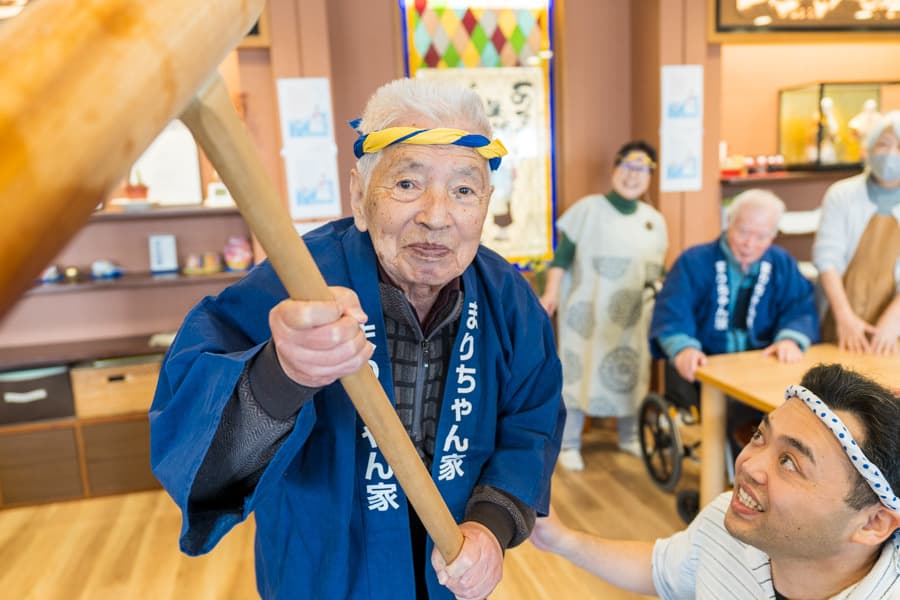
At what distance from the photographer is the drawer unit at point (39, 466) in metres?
3.14

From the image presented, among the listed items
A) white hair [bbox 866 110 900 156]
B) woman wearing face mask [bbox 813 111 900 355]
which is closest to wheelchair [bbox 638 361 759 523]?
woman wearing face mask [bbox 813 111 900 355]

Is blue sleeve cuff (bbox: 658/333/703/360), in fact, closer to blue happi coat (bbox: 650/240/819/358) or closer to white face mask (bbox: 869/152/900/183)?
blue happi coat (bbox: 650/240/819/358)

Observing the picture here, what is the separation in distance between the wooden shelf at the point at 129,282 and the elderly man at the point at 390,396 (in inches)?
99.5

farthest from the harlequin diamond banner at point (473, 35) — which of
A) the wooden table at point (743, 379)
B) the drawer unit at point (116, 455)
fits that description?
the drawer unit at point (116, 455)

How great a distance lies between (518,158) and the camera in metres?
3.79

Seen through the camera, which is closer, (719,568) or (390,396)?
(390,396)

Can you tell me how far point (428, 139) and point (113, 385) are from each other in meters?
2.92

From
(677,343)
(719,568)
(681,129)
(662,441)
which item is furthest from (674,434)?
(719,568)

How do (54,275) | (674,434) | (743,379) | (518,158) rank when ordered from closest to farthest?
(743,379) → (674,434) → (54,275) → (518,158)

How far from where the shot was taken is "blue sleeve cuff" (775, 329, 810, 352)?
2.46m

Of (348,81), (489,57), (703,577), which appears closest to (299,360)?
(703,577)

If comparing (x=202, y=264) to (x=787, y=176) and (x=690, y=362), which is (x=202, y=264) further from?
(x=787, y=176)

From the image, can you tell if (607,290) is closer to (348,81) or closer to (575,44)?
(575,44)

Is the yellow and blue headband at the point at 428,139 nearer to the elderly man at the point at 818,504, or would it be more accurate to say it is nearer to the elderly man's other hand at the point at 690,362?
the elderly man at the point at 818,504
